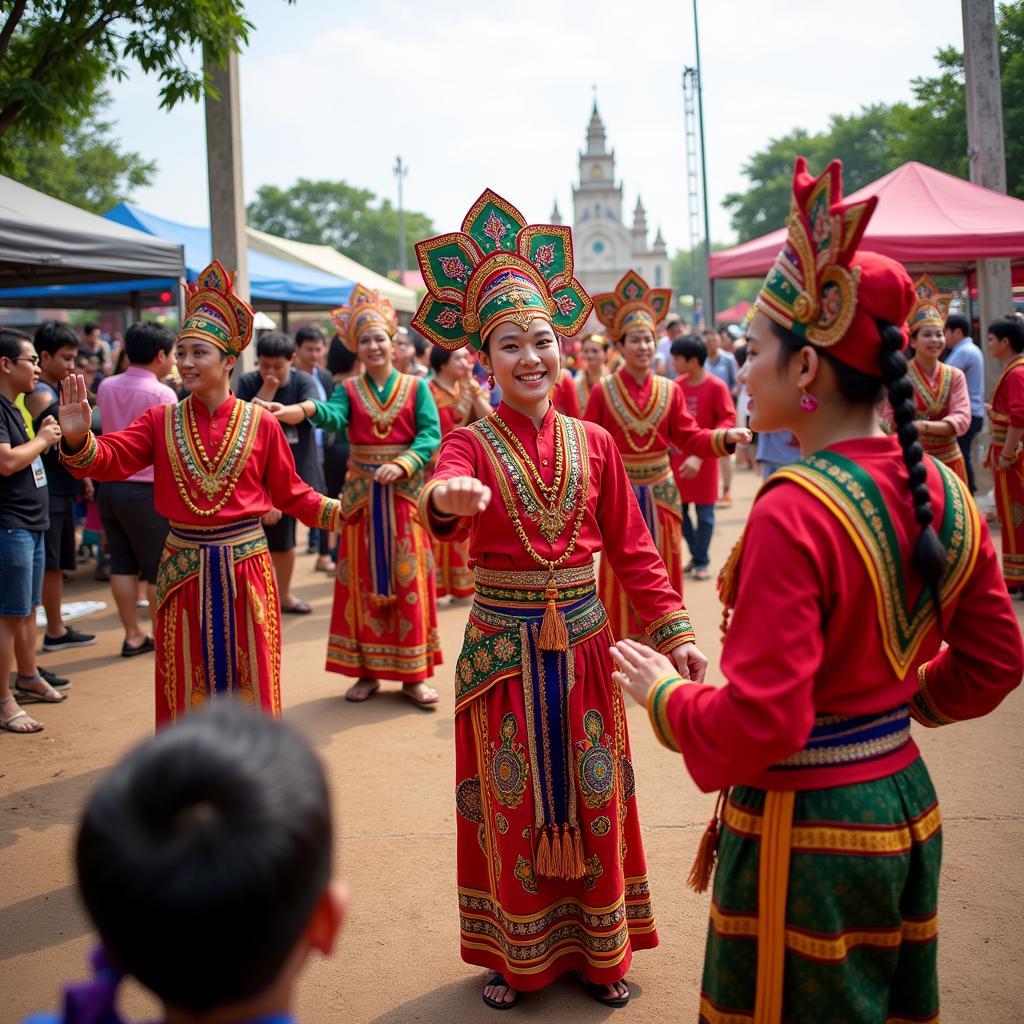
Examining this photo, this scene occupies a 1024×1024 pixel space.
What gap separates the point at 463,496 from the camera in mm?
2363

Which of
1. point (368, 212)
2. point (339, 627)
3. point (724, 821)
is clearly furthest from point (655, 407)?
point (368, 212)

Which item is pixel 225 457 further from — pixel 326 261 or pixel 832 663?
pixel 326 261

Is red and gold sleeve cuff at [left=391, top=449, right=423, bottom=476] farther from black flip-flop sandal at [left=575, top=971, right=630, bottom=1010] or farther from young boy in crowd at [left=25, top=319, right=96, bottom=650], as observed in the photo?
black flip-flop sandal at [left=575, top=971, right=630, bottom=1010]

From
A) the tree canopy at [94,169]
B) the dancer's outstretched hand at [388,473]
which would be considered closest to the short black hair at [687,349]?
the dancer's outstretched hand at [388,473]

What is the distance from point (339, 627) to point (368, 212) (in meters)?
69.5

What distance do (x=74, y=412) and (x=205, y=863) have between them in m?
3.04

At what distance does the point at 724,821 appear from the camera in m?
2.02

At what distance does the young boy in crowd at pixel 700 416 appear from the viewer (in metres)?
7.97

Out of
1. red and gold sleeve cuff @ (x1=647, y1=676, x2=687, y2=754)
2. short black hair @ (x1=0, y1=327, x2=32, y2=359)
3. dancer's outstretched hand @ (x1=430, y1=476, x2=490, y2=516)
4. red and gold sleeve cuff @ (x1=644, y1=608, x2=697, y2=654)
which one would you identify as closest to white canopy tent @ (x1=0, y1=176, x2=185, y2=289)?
short black hair @ (x1=0, y1=327, x2=32, y2=359)

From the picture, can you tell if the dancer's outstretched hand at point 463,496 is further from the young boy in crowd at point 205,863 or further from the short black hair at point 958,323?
the short black hair at point 958,323

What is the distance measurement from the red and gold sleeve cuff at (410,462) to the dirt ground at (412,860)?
1400mm

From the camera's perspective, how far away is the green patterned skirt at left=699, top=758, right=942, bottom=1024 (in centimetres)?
182

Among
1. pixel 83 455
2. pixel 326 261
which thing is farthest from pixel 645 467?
pixel 326 261

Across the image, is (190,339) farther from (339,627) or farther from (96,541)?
(96,541)
